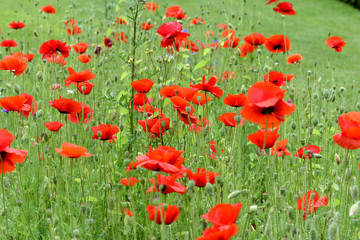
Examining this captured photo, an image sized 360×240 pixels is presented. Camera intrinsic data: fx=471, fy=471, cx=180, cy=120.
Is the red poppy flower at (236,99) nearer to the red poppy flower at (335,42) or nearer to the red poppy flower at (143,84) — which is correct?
the red poppy flower at (143,84)

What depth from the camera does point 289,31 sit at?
8.15 meters

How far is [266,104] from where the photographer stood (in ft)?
3.77

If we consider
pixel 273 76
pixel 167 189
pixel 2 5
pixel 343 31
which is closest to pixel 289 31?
pixel 343 31

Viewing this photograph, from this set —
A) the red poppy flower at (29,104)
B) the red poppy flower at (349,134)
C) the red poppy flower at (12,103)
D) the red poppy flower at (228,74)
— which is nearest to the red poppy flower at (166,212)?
the red poppy flower at (349,134)

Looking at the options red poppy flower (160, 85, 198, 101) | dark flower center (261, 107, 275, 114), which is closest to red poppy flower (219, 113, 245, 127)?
red poppy flower (160, 85, 198, 101)

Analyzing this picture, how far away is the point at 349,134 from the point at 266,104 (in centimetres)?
32

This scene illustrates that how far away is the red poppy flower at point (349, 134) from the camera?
131 cm

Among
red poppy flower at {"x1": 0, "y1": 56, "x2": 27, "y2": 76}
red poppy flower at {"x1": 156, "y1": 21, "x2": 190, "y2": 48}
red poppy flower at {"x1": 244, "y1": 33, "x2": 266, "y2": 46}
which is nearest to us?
red poppy flower at {"x1": 156, "y1": 21, "x2": 190, "y2": 48}

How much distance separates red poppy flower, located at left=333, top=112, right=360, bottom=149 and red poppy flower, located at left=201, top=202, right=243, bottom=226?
18.4 inches

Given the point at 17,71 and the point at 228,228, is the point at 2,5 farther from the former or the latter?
the point at 228,228

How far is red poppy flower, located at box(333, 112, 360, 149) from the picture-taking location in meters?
1.31

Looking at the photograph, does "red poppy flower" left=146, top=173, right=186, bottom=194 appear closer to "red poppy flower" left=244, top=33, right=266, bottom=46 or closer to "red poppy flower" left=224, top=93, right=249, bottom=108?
"red poppy flower" left=224, top=93, right=249, bottom=108

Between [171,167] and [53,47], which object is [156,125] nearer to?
[171,167]

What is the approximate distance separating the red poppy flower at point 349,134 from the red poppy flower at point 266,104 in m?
0.19
